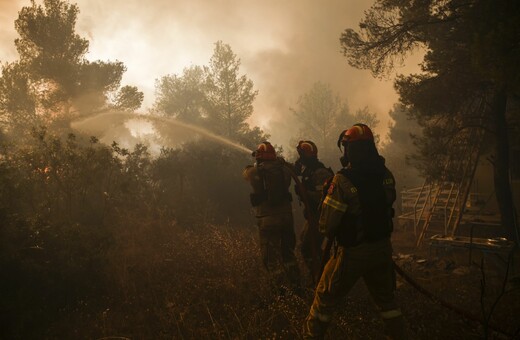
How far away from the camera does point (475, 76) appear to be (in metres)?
8.02

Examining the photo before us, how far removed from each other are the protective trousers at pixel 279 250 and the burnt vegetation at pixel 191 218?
26cm

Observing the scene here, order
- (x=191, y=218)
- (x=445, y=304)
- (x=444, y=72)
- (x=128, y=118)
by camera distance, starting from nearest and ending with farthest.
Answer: (x=445, y=304) < (x=444, y=72) < (x=191, y=218) < (x=128, y=118)

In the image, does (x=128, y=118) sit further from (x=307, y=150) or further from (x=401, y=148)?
(x=401, y=148)

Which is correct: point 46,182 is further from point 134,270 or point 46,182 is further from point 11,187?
point 134,270

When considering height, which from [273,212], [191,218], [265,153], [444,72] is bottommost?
[191,218]

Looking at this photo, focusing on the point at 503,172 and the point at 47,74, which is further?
the point at 47,74

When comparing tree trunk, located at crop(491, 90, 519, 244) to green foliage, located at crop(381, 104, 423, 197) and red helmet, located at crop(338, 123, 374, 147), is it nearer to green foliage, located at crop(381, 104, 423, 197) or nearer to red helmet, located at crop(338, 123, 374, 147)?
red helmet, located at crop(338, 123, 374, 147)

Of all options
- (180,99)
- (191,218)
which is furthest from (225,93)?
(191,218)

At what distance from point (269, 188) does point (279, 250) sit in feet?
3.31

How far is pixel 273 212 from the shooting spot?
5.32 meters

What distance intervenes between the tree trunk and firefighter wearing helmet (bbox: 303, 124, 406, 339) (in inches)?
290

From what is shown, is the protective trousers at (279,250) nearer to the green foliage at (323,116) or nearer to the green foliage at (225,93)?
the green foliage at (225,93)

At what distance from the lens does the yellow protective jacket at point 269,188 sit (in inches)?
210

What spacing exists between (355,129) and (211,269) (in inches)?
Answer: 163
